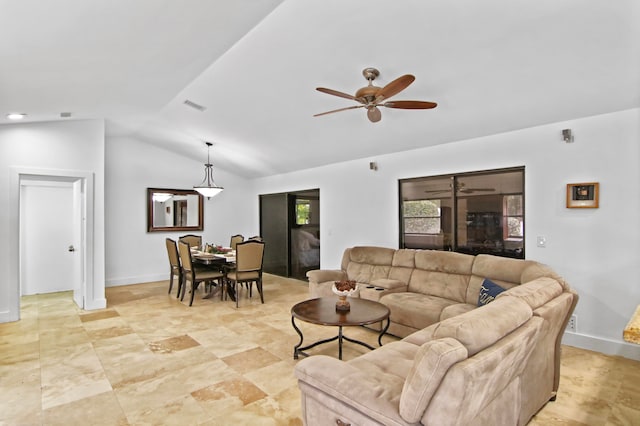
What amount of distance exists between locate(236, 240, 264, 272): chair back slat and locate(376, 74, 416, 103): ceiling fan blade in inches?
130

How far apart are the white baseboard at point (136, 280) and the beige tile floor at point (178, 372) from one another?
6.43 feet

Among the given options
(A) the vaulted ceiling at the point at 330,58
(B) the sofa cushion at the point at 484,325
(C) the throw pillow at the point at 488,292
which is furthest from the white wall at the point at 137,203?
(B) the sofa cushion at the point at 484,325

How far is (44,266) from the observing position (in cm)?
632

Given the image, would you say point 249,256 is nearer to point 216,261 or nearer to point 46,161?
point 216,261

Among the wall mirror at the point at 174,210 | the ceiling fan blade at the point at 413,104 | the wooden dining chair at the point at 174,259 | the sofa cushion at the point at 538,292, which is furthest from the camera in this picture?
the wall mirror at the point at 174,210

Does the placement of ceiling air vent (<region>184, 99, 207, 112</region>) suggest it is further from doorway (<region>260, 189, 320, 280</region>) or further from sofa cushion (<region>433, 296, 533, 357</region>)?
sofa cushion (<region>433, 296, 533, 357</region>)

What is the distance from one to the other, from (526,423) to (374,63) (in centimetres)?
305

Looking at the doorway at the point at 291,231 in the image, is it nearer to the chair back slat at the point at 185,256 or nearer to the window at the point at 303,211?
the window at the point at 303,211

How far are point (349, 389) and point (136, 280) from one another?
6.87m

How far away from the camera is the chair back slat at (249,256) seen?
17.4ft

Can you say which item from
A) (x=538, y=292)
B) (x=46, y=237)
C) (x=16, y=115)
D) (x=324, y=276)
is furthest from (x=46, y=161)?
(x=538, y=292)

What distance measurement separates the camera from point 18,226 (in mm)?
4711

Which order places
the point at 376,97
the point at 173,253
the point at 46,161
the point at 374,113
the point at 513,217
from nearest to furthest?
the point at 376,97, the point at 374,113, the point at 513,217, the point at 46,161, the point at 173,253

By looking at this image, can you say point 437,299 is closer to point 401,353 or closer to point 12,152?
point 401,353
